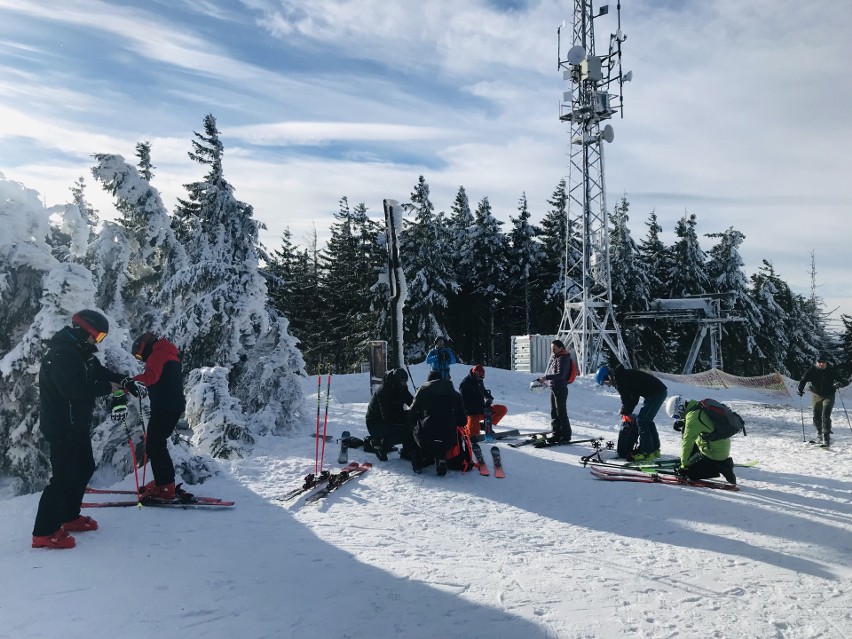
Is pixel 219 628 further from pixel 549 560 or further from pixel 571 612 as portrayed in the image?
pixel 549 560

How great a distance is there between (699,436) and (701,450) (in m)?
0.23

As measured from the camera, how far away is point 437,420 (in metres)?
8.97

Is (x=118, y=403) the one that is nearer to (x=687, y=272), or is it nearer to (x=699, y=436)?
(x=699, y=436)

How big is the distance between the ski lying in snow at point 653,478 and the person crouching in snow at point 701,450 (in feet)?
0.38

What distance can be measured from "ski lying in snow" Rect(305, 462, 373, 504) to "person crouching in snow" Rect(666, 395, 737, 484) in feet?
15.5

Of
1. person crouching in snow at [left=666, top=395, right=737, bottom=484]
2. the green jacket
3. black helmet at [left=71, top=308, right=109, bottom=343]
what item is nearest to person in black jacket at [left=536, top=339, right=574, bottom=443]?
person crouching in snow at [left=666, top=395, right=737, bottom=484]

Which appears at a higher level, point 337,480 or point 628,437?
point 628,437

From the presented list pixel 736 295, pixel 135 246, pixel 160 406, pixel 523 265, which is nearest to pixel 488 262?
pixel 523 265

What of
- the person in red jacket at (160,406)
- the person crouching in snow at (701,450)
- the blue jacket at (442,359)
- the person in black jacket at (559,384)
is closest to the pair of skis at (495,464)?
the person in black jacket at (559,384)

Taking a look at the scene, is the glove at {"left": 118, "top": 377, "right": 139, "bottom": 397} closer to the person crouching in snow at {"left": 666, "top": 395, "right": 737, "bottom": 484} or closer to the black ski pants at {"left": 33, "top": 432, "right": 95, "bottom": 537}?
the black ski pants at {"left": 33, "top": 432, "right": 95, "bottom": 537}

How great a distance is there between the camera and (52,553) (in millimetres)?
5406

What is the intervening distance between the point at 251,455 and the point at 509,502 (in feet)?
16.5

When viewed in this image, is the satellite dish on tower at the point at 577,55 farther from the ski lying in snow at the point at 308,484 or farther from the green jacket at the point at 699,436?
the ski lying in snow at the point at 308,484

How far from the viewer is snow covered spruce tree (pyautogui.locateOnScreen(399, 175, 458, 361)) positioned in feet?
129
